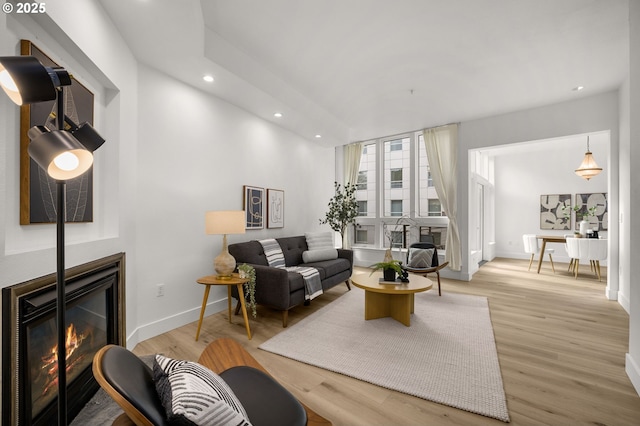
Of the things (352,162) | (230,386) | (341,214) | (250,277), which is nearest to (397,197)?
(352,162)

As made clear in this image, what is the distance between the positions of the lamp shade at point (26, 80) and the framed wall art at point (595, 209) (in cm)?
876

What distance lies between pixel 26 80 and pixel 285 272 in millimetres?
2427

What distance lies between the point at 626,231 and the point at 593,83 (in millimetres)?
1988

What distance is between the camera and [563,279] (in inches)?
203

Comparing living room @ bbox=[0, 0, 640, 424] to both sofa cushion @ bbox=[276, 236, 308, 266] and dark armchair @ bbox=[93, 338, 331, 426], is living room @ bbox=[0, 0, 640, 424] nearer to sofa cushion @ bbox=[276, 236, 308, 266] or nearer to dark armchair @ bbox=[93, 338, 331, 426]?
sofa cushion @ bbox=[276, 236, 308, 266]

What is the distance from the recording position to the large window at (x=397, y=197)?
18.4 feet

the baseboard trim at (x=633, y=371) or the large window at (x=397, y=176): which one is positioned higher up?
the large window at (x=397, y=176)

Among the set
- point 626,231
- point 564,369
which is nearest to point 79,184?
point 564,369

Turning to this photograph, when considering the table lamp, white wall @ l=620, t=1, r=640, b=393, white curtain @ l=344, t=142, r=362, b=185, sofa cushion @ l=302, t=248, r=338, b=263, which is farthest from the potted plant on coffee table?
white curtain @ l=344, t=142, r=362, b=185

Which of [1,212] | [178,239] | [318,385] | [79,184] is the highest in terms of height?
[79,184]

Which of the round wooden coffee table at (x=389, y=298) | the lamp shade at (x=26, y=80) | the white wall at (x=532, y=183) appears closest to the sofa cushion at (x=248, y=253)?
the round wooden coffee table at (x=389, y=298)

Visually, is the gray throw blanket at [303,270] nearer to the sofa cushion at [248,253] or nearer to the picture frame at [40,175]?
the sofa cushion at [248,253]

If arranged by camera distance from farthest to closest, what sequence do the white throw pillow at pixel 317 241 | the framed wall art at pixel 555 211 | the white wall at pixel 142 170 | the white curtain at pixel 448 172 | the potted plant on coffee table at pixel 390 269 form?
Answer: the framed wall art at pixel 555 211 < the white curtain at pixel 448 172 < the white throw pillow at pixel 317 241 < the potted plant on coffee table at pixel 390 269 < the white wall at pixel 142 170

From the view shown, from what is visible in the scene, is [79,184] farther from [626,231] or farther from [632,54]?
[626,231]
